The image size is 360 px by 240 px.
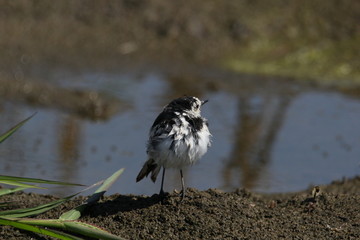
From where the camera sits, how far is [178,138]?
5996mm

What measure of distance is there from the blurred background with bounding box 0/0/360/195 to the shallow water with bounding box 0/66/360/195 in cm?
2

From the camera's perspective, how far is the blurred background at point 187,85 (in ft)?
30.0

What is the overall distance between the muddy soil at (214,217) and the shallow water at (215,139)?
5.92ft

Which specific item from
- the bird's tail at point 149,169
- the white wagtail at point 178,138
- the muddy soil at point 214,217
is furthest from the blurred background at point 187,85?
the white wagtail at point 178,138

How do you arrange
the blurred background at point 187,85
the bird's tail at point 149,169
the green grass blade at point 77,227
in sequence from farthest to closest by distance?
the blurred background at point 187,85, the bird's tail at point 149,169, the green grass blade at point 77,227

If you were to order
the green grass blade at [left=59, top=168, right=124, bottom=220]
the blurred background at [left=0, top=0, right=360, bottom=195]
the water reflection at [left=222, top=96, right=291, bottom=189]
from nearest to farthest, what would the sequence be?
the green grass blade at [left=59, top=168, right=124, bottom=220]
the water reflection at [left=222, top=96, right=291, bottom=189]
the blurred background at [left=0, top=0, right=360, bottom=195]

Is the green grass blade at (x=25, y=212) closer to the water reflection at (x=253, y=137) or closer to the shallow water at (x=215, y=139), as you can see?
the shallow water at (x=215, y=139)

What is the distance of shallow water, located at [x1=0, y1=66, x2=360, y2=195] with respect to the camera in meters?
8.73

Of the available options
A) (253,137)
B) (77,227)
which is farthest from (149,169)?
(253,137)

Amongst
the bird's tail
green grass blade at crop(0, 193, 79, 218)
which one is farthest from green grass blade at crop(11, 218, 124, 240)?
the bird's tail

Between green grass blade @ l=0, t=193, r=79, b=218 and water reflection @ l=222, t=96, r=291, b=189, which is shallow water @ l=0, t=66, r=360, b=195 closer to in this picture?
water reflection @ l=222, t=96, r=291, b=189

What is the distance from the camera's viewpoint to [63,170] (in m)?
8.77

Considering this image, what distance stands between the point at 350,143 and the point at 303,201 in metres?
3.64

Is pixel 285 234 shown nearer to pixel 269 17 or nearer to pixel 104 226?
pixel 104 226
